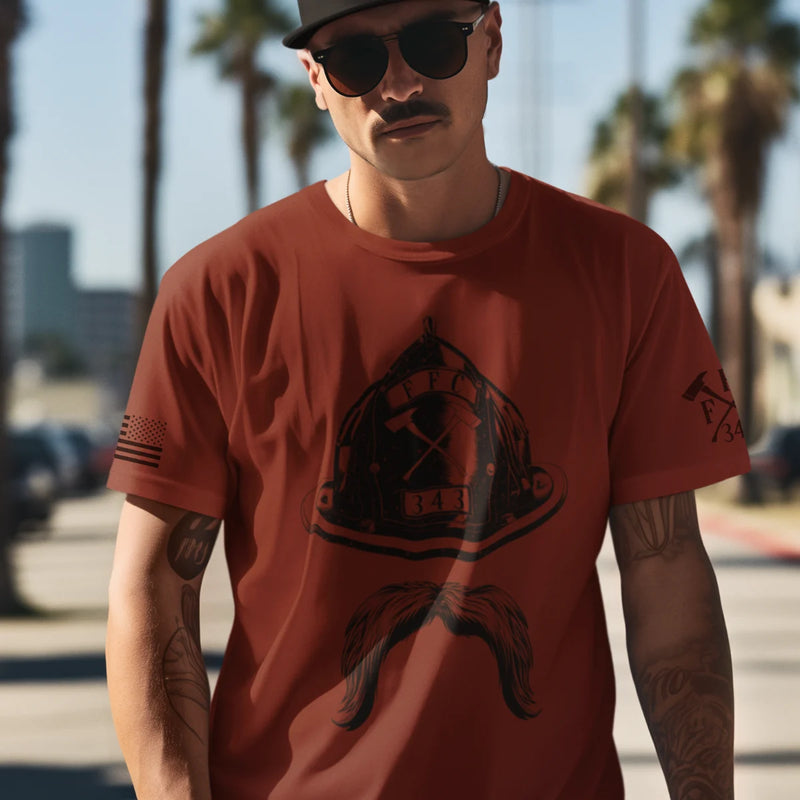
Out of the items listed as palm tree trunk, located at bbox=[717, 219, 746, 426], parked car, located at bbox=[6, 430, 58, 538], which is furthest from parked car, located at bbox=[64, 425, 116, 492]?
palm tree trunk, located at bbox=[717, 219, 746, 426]

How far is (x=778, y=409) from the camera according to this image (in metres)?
60.8

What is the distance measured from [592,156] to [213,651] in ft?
155

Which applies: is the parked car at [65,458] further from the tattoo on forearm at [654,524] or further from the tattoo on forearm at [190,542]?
the tattoo on forearm at [654,524]

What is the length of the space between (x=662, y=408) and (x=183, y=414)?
2.33 ft

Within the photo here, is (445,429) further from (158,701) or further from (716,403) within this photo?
(158,701)

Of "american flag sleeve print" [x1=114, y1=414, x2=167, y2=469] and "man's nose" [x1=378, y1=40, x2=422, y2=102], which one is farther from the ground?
"man's nose" [x1=378, y1=40, x2=422, y2=102]

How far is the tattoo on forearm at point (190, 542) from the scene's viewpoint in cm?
254

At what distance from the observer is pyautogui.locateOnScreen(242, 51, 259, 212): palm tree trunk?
45281 millimetres

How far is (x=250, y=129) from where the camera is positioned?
45781mm

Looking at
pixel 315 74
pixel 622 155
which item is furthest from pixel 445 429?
pixel 622 155

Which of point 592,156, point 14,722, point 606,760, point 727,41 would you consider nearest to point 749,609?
point 14,722

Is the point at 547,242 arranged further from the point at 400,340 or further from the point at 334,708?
the point at 334,708

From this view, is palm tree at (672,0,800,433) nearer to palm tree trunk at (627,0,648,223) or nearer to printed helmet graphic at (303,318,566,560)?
palm tree trunk at (627,0,648,223)

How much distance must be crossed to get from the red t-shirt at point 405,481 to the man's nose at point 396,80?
0.21m
